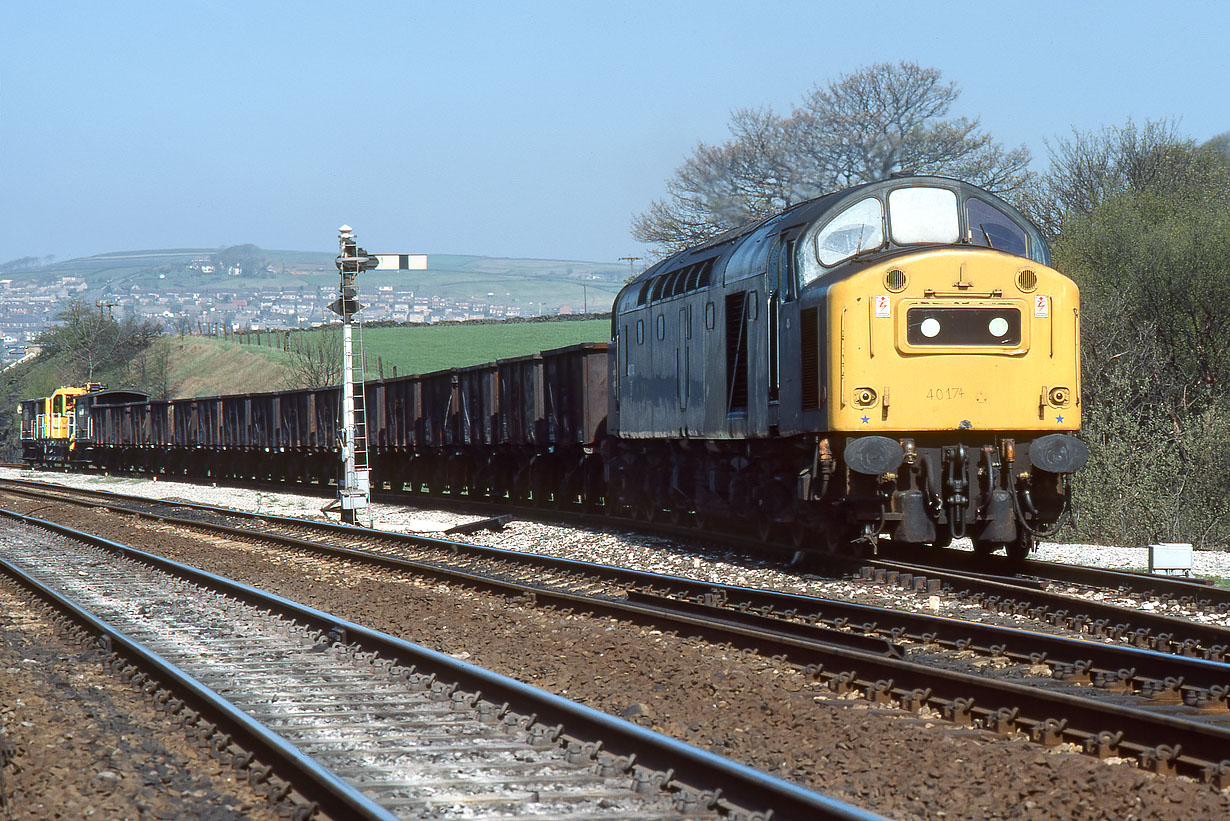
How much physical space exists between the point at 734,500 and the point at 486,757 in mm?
8963

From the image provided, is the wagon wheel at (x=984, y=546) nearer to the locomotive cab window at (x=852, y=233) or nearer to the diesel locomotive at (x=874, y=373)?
the diesel locomotive at (x=874, y=373)

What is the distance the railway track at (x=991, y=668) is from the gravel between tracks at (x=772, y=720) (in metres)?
0.19

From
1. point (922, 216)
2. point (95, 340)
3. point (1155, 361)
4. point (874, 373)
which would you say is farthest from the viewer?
point (95, 340)

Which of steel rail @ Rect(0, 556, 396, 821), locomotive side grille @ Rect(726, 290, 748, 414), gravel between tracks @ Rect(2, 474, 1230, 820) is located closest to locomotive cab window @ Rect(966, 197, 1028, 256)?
locomotive side grille @ Rect(726, 290, 748, 414)

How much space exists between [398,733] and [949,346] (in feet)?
22.1

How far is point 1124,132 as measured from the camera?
3803 cm

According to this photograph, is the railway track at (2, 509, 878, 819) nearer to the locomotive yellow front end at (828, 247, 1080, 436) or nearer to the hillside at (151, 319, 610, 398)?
the locomotive yellow front end at (828, 247, 1080, 436)

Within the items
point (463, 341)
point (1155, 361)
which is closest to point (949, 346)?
point (1155, 361)

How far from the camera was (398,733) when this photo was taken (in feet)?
20.2

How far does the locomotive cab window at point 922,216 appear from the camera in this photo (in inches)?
480

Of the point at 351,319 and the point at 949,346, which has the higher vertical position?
the point at 351,319

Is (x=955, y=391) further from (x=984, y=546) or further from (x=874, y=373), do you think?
(x=984, y=546)

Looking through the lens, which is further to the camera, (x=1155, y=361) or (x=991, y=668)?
(x=1155, y=361)

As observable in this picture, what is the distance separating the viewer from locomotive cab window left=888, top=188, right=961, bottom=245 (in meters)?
12.2
